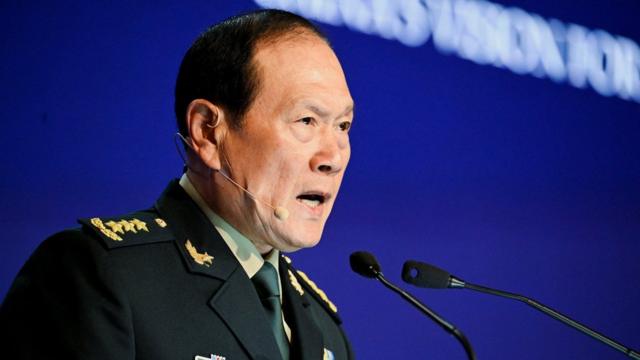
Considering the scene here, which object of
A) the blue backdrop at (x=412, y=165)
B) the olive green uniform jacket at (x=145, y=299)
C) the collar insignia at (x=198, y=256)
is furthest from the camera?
the blue backdrop at (x=412, y=165)

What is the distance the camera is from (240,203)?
1.92 m

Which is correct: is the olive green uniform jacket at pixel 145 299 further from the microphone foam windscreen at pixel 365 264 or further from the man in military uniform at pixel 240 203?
the microphone foam windscreen at pixel 365 264

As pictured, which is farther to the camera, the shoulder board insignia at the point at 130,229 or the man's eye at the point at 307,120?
the man's eye at the point at 307,120

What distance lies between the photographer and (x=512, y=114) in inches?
137

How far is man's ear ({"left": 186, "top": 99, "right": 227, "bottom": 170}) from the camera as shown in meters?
1.93

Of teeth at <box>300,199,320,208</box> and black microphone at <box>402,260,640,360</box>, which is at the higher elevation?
teeth at <box>300,199,320,208</box>

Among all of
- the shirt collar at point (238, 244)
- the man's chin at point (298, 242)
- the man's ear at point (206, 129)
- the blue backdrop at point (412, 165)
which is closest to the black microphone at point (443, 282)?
the man's chin at point (298, 242)

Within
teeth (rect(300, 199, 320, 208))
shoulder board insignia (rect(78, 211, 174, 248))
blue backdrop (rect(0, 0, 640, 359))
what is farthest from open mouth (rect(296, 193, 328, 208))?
blue backdrop (rect(0, 0, 640, 359))

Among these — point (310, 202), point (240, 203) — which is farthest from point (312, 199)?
point (240, 203)

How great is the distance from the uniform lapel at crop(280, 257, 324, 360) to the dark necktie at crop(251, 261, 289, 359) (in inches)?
1.0

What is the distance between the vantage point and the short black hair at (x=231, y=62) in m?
1.92

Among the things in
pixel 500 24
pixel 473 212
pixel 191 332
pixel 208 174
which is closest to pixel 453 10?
pixel 500 24

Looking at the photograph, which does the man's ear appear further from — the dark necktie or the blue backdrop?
the blue backdrop

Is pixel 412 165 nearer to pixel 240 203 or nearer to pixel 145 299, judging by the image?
pixel 240 203
